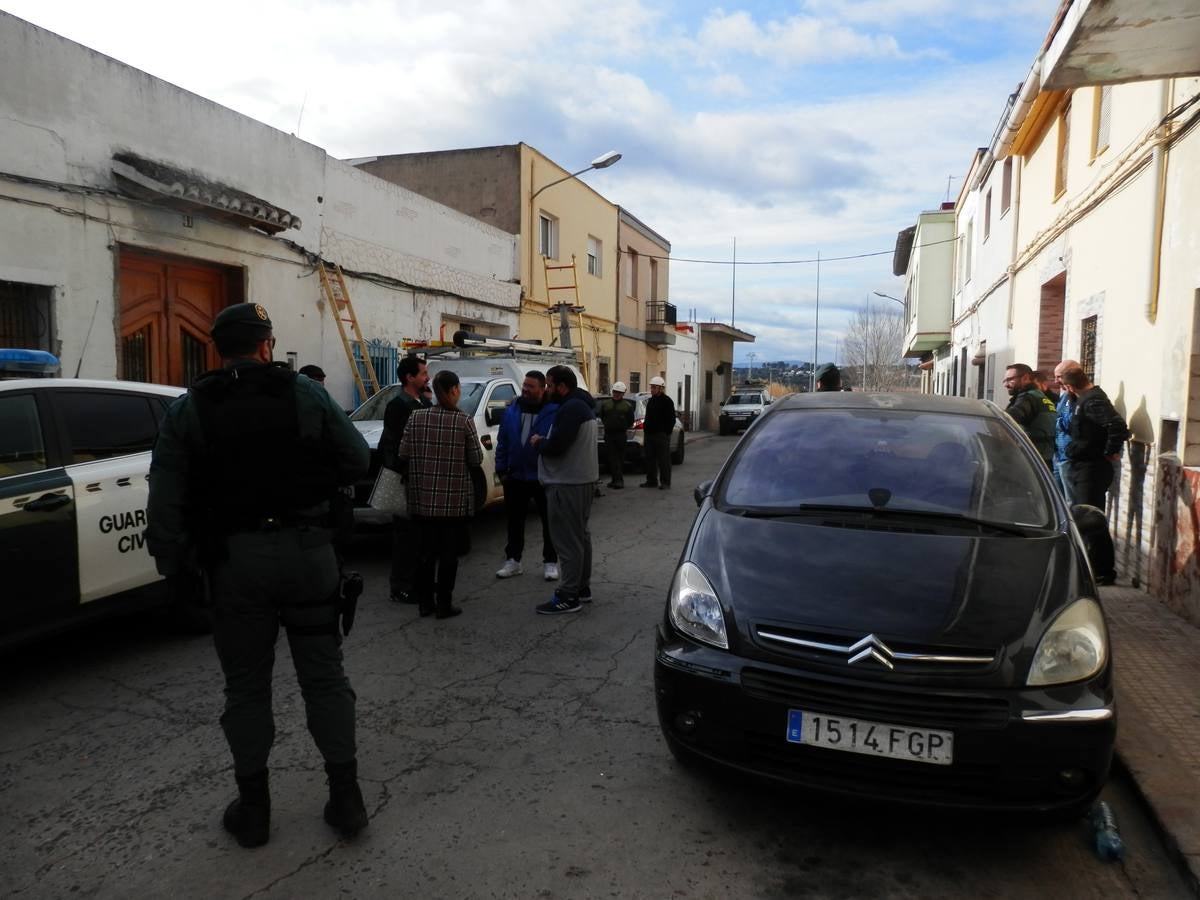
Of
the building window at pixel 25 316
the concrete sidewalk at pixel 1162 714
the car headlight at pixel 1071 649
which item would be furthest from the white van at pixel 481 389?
the car headlight at pixel 1071 649

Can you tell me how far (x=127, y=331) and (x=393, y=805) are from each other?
7.97 metres

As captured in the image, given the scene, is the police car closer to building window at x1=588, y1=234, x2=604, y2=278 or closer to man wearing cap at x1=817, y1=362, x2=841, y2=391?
man wearing cap at x1=817, y1=362, x2=841, y2=391

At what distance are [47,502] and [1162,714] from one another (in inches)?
216

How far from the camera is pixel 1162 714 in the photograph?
3.88 meters

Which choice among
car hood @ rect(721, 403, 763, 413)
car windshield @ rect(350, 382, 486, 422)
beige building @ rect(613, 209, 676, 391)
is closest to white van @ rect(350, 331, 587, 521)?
car windshield @ rect(350, 382, 486, 422)

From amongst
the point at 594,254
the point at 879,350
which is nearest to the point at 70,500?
the point at 594,254

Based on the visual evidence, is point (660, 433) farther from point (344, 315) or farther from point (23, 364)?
point (23, 364)

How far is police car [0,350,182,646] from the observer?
13.1 ft

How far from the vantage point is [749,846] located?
9.45 feet

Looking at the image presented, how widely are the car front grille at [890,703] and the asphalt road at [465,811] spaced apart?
31 cm

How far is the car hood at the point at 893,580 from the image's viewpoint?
9.22 ft

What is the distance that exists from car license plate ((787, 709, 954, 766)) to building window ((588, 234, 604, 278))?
20518 millimetres

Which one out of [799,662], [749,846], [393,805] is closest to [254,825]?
[393,805]

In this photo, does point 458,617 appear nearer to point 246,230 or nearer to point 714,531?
point 714,531
